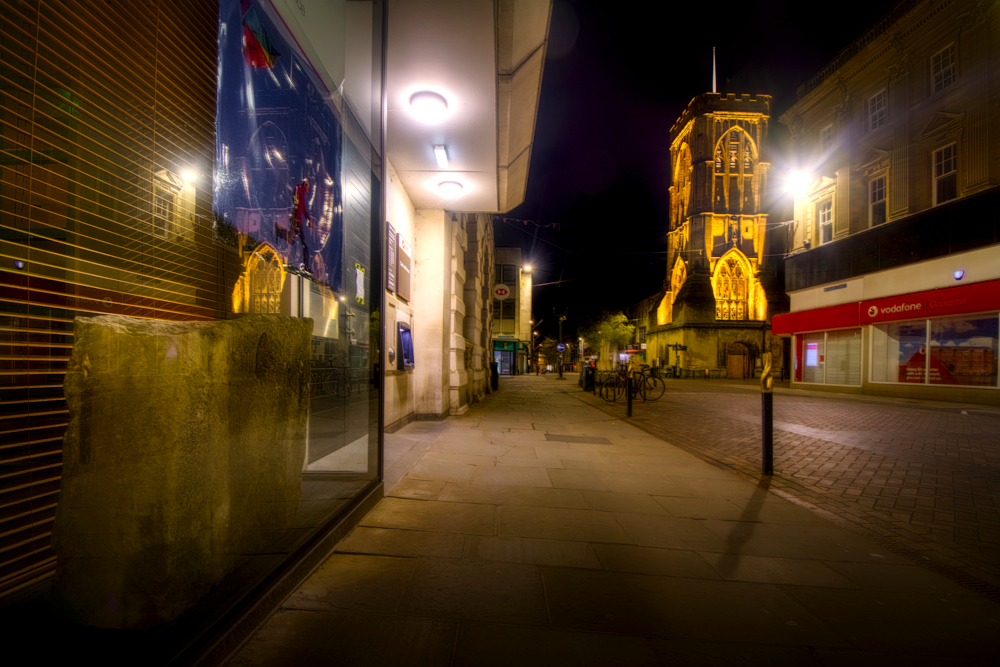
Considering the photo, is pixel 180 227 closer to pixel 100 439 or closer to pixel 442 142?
pixel 100 439

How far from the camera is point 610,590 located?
8.42ft

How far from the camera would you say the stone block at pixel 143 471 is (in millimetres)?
1687

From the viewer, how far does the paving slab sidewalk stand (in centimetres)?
203

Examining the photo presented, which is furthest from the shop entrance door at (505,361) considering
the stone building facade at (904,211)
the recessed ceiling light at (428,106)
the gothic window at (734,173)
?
the recessed ceiling light at (428,106)

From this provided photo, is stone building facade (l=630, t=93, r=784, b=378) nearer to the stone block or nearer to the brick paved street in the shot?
the brick paved street

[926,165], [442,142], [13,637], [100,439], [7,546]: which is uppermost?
[926,165]

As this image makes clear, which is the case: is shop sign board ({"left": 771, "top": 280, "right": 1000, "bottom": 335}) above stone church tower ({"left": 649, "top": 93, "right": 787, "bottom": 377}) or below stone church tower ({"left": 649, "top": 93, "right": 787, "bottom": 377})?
below

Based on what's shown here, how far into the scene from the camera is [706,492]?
15.1ft

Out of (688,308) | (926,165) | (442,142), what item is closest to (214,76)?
(442,142)

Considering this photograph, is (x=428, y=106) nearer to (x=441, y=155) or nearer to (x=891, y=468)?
(x=441, y=155)

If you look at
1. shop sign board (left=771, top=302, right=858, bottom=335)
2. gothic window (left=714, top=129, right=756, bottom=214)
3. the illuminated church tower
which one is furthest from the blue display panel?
gothic window (left=714, top=129, right=756, bottom=214)

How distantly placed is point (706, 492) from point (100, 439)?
4844mm

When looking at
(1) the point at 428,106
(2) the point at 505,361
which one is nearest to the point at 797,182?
(1) the point at 428,106

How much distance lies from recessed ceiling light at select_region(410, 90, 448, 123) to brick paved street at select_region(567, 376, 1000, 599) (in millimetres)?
5879
